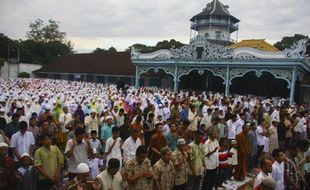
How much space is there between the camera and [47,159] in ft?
15.7

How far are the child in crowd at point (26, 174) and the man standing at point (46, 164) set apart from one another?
114mm

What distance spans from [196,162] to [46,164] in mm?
2568

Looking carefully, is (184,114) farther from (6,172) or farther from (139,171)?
(6,172)

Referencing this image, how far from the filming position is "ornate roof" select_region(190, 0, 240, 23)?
136 feet

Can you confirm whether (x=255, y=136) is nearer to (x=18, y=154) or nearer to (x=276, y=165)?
(x=276, y=165)

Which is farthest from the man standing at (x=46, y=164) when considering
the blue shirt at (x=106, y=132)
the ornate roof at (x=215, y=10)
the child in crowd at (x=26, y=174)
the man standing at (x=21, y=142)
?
the ornate roof at (x=215, y=10)

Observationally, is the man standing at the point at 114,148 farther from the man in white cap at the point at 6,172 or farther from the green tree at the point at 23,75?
the green tree at the point at 23,75

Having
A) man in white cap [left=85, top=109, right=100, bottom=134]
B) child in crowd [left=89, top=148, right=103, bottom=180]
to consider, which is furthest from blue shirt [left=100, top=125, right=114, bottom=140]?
child in crowd [left=89, top=148, right=103, bottom=180]

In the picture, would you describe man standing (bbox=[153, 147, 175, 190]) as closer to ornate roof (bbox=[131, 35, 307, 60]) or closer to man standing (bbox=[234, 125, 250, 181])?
man standing (bbox=[234, 125, 250, 181])

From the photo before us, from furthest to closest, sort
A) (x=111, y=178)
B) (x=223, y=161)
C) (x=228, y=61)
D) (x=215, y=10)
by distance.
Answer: (x=215, y=10)
(x=228, y=61)
(x=223, y=161)
(x=111, y=178)

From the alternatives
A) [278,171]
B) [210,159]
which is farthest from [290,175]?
[210,159]

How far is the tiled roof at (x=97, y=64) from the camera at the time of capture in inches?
1318

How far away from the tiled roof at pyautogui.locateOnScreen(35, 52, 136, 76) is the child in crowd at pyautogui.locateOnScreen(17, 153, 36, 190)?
85.7 ft

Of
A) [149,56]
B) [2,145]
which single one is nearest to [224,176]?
[2,145]
